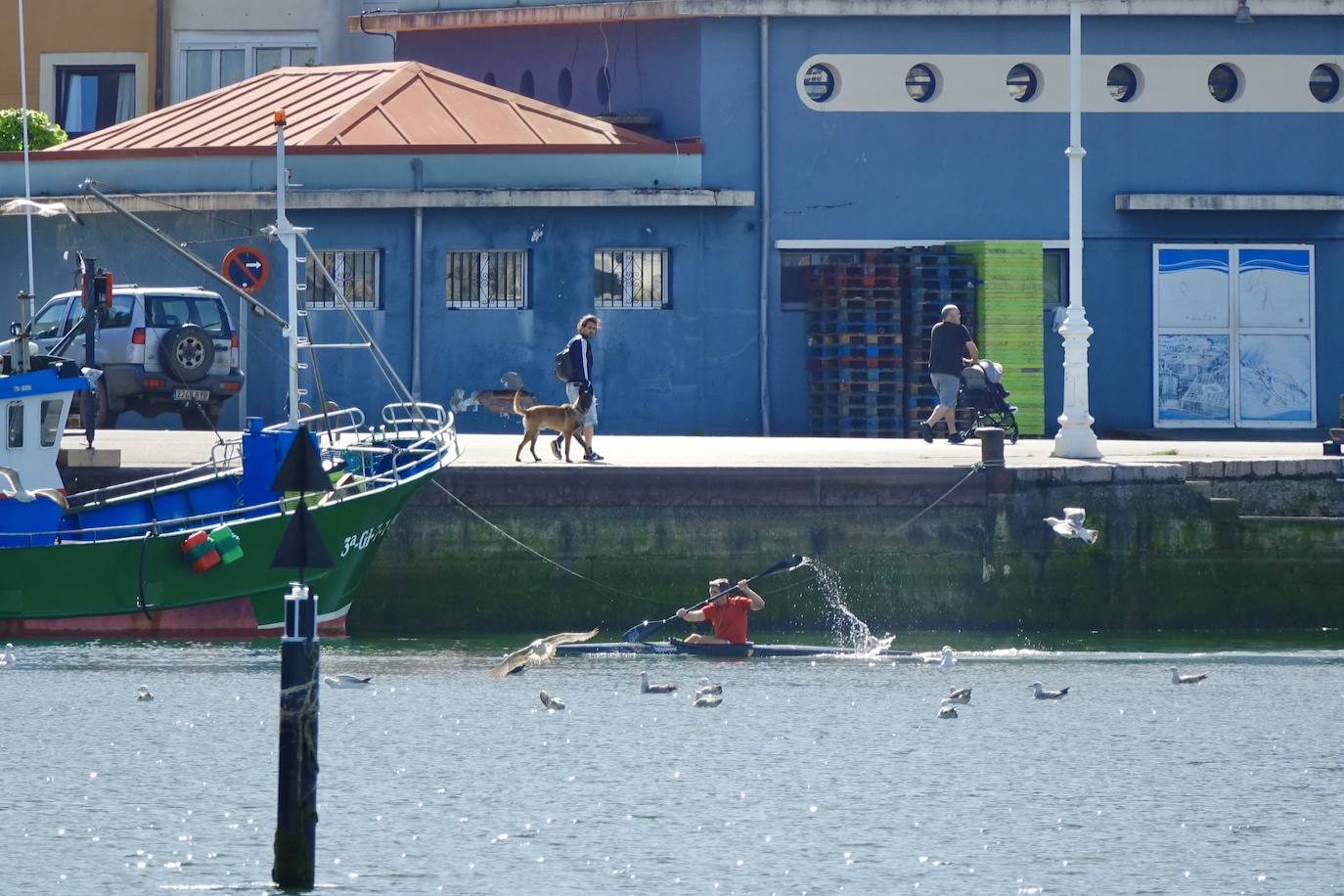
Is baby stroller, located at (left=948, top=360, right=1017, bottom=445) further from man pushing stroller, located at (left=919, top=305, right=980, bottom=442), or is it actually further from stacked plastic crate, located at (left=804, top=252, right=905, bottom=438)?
stacked plastic crate, located at (left=804, top=252, right=905, bottom=438)

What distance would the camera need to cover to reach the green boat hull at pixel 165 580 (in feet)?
87.0

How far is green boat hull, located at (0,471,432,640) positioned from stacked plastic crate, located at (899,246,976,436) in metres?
11.3

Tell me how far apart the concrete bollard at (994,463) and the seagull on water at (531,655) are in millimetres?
4733

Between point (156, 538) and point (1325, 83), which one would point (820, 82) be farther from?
point (156, 538)

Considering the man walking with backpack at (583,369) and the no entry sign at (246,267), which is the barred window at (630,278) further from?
the man walking with backpack at (583,369)

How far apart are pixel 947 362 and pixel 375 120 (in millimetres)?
9790

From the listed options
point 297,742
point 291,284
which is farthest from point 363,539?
point 297,742

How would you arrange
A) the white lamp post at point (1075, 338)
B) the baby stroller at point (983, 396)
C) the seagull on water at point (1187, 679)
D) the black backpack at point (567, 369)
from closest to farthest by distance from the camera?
1. the seagull on water at point (1187, 679)
2. the black backpack at point (567, 369)
3. the white lamp post at point (1075, 338)
4. the baby stroller at point (983, 396)

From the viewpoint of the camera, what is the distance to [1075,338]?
30000 mm

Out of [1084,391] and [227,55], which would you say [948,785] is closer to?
[1084,391]

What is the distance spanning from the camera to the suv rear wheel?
33125 mm

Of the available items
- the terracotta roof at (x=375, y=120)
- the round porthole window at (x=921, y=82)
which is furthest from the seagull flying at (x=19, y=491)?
the round porthole window at (x=921, y=82)

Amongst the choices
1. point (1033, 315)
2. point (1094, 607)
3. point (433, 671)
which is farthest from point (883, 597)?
point (1033, 315)

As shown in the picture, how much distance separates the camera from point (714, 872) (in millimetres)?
17469
